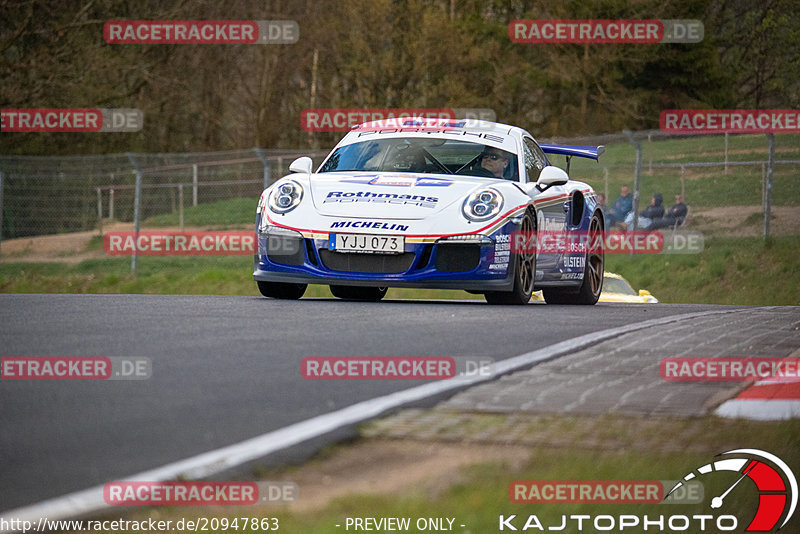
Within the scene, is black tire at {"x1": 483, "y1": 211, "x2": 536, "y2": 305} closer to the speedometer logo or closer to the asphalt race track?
the asphalt race track

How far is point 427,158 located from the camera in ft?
36.8

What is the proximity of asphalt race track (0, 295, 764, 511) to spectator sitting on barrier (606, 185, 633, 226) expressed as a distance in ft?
35.4

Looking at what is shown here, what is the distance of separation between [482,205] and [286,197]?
1549 millimetres

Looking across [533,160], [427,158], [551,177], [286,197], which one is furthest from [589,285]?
[286,197]

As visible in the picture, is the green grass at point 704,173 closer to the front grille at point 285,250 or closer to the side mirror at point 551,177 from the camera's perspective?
the side mirror at point 551,177

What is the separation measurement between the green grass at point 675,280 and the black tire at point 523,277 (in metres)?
8.23

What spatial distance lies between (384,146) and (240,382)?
6.15 meters

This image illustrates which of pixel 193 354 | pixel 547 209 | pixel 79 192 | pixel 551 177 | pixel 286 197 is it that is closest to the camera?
pixel 193 354

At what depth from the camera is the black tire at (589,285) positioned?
12.3 metres

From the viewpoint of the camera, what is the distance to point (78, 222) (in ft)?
87.5

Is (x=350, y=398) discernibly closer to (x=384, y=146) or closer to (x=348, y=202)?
(x=348, y=202)

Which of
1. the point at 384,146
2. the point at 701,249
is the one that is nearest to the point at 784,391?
the point at 384,146

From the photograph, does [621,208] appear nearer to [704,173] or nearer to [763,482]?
[704,173]

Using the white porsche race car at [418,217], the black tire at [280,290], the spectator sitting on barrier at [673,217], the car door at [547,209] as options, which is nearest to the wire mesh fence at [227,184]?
the spectator sitting on barrier at [673,217]
